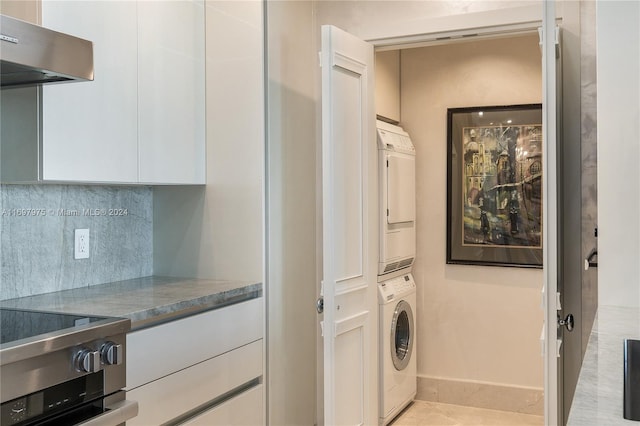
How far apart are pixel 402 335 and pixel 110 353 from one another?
8.11ft

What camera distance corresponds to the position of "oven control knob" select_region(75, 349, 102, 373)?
1764 mm

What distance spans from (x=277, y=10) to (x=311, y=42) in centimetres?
35

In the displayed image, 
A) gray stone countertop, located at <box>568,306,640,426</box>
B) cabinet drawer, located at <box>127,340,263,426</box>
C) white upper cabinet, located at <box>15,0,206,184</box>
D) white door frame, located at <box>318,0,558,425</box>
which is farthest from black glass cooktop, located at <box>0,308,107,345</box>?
white door frame, located at <box>318,0,558,425</box>

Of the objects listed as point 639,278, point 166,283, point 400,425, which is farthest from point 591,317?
point 166,283

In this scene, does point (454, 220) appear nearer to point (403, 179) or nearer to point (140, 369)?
point (403, 179)

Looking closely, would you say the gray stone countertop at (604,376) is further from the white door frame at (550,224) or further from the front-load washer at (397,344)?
the front-load washer at (397,344)

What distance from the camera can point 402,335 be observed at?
13.1 feet

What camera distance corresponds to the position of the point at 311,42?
11.0ft

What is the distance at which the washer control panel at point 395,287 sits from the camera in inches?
144

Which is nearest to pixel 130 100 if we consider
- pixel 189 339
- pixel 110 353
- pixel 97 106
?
pixel 97 106

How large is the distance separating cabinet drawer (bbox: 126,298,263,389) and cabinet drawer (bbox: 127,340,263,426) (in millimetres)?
29

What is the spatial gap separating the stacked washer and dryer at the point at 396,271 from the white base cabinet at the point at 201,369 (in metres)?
0.99

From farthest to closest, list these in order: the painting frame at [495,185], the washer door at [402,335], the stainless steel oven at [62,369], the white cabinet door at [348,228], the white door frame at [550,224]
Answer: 1. the painting frame at [495,185]
2. the washer door at [402,335]
3. the white cabinet door at [348,228]
4. the white door frame at [550,224]
5. the stainless steel oven at [62,369]

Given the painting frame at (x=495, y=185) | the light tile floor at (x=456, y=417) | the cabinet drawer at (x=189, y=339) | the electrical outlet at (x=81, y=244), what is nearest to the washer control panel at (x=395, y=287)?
the painting frame at (x=495, y=185)
